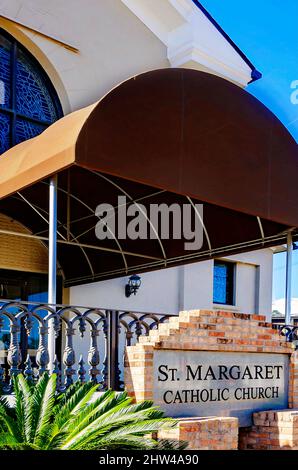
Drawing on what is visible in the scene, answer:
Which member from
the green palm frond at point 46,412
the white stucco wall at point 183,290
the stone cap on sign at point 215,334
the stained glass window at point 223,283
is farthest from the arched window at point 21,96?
the stained glass window at point 223,283

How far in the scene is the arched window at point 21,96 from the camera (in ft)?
33.6

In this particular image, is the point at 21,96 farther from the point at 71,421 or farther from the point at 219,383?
the point at 71,421

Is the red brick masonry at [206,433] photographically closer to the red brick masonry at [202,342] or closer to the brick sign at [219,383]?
the red brick masonry at [202,342]

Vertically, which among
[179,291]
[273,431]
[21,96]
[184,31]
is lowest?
[273,431]

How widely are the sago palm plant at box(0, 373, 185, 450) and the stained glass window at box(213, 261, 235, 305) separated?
826cm

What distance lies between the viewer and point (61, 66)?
10844 millimetres

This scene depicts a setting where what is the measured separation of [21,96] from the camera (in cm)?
1050

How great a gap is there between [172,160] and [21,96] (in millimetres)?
4309

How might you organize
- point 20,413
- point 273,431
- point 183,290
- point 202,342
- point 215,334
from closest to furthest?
point 20,413
point 202,342
point 215,334
point 273,431
point 183,290

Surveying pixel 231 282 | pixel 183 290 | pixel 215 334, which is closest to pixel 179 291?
pixel 183 290

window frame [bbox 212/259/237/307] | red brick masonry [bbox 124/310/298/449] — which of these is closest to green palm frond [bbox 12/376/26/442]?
red brick masonry [bbox 124/310/298/449]

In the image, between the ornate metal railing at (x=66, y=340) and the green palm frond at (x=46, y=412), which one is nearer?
the green palm frond at (x=46, y=412)

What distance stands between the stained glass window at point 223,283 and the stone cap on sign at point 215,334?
5964mm

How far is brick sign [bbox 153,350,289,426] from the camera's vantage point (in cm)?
684
